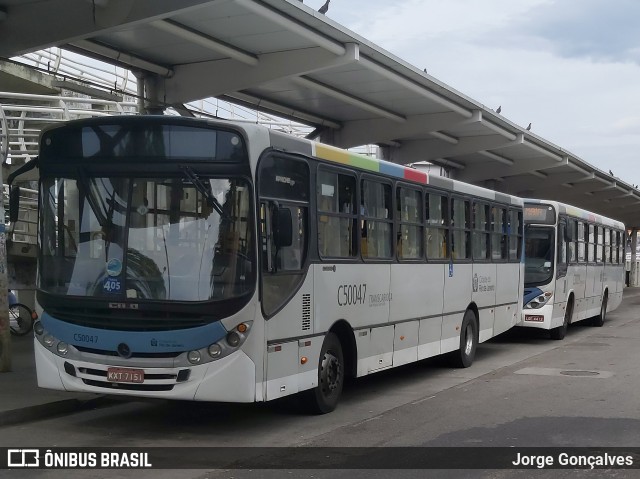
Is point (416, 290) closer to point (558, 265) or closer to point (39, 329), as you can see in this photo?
point (39, 329)

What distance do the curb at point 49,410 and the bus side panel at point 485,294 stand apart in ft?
22.7

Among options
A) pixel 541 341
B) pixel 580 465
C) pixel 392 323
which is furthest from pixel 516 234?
pixel 580 465

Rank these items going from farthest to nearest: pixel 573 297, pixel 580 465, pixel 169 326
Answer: pixel 573 297 < pixel 169 326 < pixel 580 465

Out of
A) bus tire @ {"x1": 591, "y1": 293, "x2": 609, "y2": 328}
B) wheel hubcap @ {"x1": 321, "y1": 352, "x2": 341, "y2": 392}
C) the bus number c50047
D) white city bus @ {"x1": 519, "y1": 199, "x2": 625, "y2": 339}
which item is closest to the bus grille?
wheel hubcap @ {"x1": 321, "y1": 352, "x2": 341, "y2": 392}

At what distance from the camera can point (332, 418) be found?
10156 mm

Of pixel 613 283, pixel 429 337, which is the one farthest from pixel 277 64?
pixel 613 283

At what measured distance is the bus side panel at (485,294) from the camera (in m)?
15.4

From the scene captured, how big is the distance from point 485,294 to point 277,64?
18.1 feet

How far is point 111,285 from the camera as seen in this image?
867 cm

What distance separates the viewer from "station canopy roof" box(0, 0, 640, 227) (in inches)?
494

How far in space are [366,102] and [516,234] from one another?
4.60m

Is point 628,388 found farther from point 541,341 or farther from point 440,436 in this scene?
point 541,341

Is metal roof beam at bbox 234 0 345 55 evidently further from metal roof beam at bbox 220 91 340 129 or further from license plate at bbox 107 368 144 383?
license plate at bbox 107 368 144 383

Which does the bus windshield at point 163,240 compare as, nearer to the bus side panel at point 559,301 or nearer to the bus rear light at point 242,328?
the bus rear light at point 242,328
